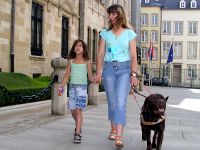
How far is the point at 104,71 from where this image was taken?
24.9ft

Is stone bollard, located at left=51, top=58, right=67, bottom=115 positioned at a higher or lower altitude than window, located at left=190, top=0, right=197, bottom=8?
lower

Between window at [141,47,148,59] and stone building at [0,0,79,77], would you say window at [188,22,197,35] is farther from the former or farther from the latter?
stone building at [0,0,79,77]

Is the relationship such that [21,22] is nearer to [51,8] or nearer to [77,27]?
[51,8]

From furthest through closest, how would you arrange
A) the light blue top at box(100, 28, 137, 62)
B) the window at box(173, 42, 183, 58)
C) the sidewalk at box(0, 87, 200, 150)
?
the window at box(173, 42, 183, 58), the sidewalk at box(0, 87, 200, 150), the light blue top at box(100, 28, 137, 62)

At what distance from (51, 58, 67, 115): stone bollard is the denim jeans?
4465 millimetres

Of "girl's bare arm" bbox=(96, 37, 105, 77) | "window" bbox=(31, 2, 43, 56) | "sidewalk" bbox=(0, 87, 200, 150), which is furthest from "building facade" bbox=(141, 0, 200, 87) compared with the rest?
"girl's bare arm" bbox=(96, 37, 105, 77)

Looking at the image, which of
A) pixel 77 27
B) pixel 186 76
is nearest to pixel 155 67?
pixel 186 76

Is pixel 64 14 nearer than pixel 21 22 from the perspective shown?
No

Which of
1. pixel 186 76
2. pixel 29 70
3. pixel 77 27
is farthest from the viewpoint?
pixel 186 76

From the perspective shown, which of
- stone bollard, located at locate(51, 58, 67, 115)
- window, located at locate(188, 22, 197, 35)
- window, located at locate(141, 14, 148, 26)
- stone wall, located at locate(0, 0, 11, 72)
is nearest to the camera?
stone bollard, located at locate(51, 58, 67, 115)

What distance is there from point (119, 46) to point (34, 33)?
14567mm

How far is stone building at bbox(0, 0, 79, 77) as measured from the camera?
1806 centimetres

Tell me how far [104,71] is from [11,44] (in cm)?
1140

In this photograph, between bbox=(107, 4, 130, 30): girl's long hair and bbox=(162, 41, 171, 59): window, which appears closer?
bbox=(107, 4, 130, 30): girl's long hair
